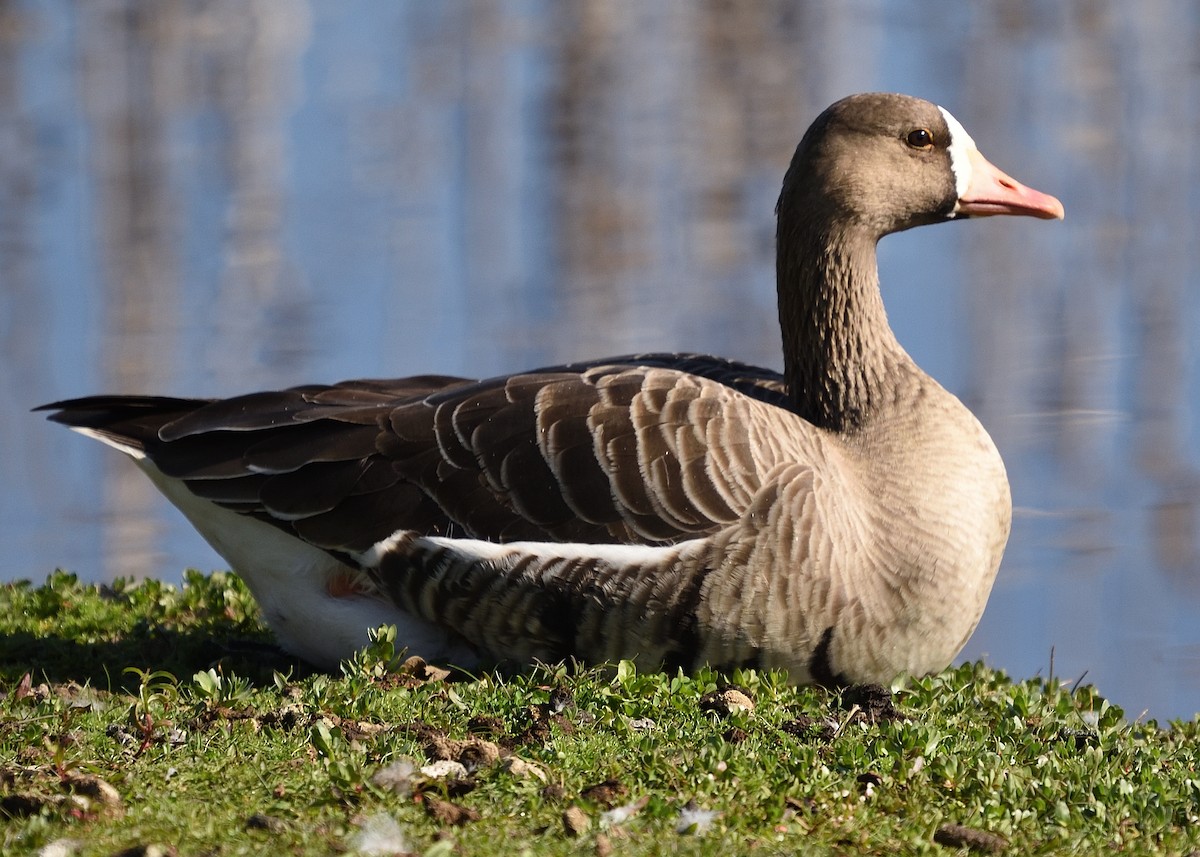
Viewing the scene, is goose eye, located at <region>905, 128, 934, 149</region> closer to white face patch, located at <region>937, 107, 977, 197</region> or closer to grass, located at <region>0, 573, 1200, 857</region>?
white face patch, located at <region>937, 107, 977, 197</region>

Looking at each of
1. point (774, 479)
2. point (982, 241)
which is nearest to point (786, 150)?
point (982, 241)

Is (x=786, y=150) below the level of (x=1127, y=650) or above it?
above

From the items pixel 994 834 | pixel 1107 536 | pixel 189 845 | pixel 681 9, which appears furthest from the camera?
pixel 681 9

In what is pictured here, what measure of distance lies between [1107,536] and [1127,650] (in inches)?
48.4

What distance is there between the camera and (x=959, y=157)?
21.4 ft

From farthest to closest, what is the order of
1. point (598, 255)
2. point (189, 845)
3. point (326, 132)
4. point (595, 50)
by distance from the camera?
point (595, 50) → point (326, 132) → point (598, 255) → point (189, 845)

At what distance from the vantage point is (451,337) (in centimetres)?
1191

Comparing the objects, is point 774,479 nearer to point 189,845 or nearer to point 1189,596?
point 189,845

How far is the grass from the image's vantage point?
4227 millimetres

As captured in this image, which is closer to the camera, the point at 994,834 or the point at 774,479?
the point at 994,834

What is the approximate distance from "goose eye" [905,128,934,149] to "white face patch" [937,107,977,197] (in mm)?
89

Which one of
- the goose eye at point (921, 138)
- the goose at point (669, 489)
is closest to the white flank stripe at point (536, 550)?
the goose at point (669, 489)

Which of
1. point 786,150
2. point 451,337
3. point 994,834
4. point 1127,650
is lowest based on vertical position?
point 1127,650

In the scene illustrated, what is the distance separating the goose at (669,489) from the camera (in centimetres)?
567
